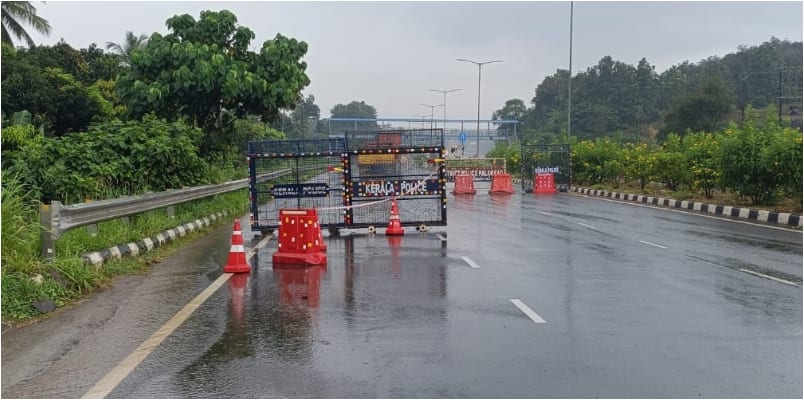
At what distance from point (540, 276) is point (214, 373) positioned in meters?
5.79

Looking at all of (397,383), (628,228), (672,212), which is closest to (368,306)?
(397,383)

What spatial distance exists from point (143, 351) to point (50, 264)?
3.46 metres

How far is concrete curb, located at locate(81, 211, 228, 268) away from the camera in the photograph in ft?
35.5

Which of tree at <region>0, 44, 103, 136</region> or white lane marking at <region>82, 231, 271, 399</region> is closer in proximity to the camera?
white lane marking at <region>82, 231, 271, 399</region>

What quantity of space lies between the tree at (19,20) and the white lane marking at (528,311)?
37207mm

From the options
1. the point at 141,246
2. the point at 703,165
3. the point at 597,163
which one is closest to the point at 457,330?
the point at 141,246

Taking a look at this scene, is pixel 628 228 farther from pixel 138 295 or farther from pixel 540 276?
pixel 138 295

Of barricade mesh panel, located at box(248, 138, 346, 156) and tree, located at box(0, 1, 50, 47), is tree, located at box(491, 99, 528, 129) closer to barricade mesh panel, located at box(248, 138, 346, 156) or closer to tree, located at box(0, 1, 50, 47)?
tree, located at box(0, 1, 50, 47)

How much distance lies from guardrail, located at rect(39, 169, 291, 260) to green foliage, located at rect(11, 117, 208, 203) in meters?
0.69

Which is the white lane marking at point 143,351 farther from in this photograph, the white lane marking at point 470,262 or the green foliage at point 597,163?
the green foliage at point 597,163

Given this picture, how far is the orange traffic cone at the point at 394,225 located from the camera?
16.4 metres

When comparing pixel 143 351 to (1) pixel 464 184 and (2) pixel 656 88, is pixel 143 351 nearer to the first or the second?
(1) pixel 464 184

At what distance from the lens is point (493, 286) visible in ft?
32.2

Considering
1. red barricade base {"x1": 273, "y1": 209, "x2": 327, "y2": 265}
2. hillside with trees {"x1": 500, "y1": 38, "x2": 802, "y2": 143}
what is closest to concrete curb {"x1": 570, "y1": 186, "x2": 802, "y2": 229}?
red barricade base {"x1": 273, "y1": 209, "x2": 327, "y2": 265}
